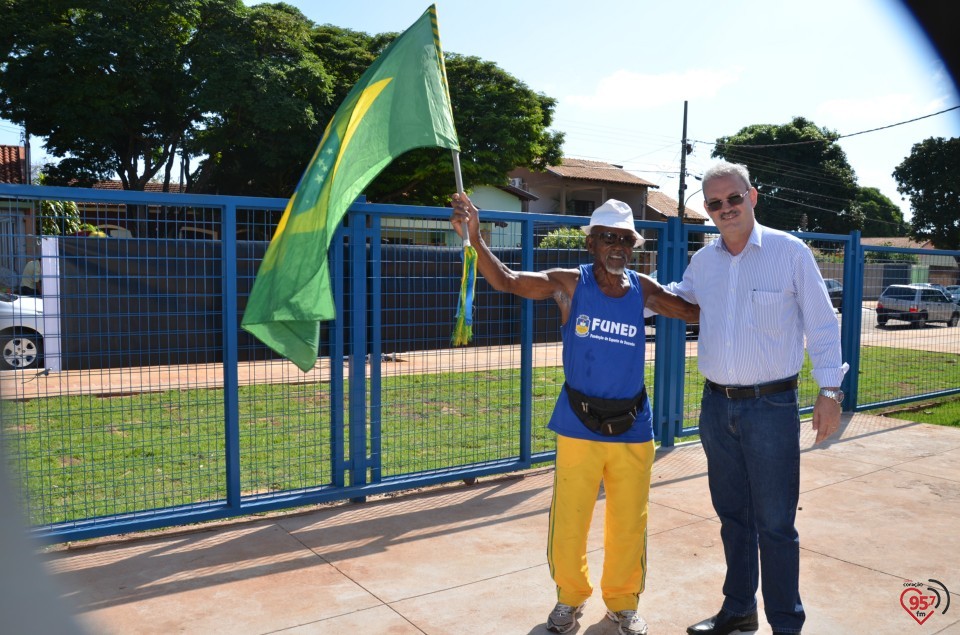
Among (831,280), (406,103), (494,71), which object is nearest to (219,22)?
(494,71)

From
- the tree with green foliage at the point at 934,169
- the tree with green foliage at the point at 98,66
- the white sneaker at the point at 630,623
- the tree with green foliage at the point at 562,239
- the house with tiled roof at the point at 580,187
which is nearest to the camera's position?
the tree with green foliage at the point at 934,169

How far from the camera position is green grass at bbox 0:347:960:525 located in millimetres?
5176

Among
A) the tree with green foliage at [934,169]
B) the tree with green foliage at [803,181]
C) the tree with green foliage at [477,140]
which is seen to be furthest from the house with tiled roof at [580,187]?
the tree with green foliage at [934,169]

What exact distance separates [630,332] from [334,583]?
7.03 feet

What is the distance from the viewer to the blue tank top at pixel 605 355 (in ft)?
12.2

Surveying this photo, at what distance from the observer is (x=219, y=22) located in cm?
2914

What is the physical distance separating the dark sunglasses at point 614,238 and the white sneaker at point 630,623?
1813mm

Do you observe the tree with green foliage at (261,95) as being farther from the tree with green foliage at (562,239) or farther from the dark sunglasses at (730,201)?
the dark sunglasses at (730,201)

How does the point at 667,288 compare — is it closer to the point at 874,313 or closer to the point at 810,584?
the point at 810,584

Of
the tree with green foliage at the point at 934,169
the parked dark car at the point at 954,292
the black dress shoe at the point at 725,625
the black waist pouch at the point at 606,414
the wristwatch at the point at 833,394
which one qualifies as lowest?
the black dress shoe at the point at 725,625

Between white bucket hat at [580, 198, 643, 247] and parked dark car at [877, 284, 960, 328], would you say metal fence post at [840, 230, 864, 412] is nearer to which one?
parked dark car at [877, 284, 960, 328]

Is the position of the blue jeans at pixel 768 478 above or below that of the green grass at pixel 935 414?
above

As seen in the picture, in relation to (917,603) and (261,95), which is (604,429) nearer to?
(917,603)

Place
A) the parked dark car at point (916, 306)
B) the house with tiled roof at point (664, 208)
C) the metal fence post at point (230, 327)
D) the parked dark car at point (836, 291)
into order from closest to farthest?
the metal fence post at point (230, 327) → the parked dark car at point (836, 291) → the parked dark car at point (916, 306) → the house with tiled roof at point (664, 208)
